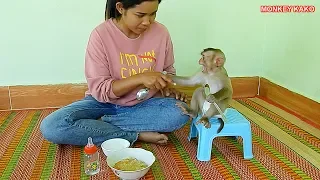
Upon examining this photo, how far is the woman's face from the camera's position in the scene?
1.12 m

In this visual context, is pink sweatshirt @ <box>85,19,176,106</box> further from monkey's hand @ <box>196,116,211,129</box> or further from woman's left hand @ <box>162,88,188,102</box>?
monkey's hand @ <box>196,116,211,129</box>

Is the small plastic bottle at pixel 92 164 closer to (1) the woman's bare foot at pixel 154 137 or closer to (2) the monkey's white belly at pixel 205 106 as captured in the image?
(1) the woman's bare foot at pixel 154 137

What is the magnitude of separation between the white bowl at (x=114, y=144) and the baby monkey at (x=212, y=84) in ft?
0.83

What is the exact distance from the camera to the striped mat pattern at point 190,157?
3.39 ft

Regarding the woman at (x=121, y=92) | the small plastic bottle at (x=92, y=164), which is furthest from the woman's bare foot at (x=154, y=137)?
the small plastic bottle at (x=92, y=164)

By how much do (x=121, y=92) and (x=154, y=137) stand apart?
0.20m

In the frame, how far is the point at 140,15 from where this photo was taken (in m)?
1.15

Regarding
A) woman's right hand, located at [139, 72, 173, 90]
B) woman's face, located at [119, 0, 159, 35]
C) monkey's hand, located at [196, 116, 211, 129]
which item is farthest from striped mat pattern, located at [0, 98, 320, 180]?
woman's face, located at [119, 0, 159, 35]

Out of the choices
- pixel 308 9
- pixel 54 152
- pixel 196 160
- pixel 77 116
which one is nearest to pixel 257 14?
pixel 308 9

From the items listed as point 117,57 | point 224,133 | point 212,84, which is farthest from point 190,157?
point 117,57

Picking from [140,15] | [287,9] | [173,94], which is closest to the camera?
[140,15]

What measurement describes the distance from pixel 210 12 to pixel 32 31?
0.81 metres

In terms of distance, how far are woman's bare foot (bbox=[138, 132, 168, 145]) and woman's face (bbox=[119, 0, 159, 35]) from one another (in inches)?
14.0

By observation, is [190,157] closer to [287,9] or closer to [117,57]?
[117,57]
